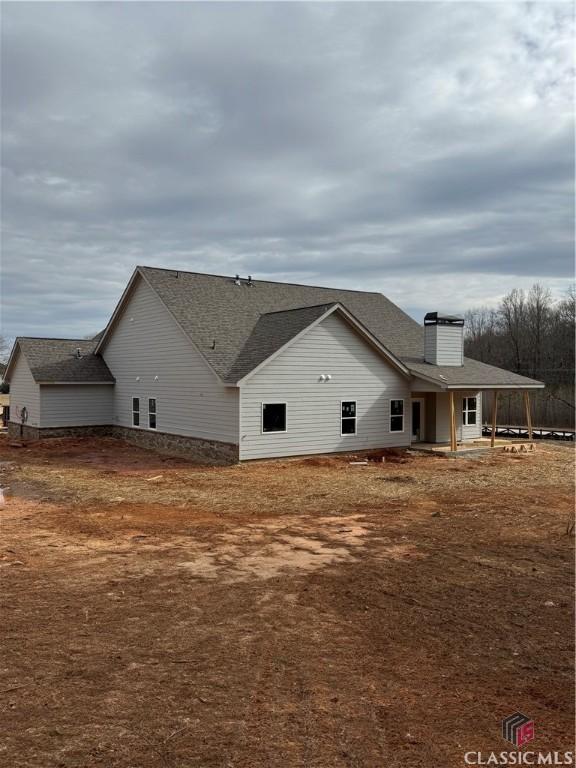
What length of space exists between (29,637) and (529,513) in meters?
9.95

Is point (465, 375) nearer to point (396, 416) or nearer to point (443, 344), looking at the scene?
point (443, 344)

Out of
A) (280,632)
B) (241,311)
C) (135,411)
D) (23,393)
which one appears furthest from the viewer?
(23,393)

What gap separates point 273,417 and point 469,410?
998cm

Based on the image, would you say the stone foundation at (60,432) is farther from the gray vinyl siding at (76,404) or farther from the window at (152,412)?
the window at (152,412)

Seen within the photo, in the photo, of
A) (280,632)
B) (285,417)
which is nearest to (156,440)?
(285,417)

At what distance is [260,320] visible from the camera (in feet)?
77.7

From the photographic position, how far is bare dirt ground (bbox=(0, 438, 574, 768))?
14.6ft

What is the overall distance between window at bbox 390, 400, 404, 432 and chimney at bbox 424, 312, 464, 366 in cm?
265

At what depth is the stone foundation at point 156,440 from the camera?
20.1 metres

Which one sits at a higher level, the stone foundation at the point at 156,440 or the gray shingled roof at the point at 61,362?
the gray shingled roof at the point at 61,362

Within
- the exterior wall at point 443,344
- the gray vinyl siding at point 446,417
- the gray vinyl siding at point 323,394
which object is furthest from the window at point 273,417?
the exterior wall at point 443,344

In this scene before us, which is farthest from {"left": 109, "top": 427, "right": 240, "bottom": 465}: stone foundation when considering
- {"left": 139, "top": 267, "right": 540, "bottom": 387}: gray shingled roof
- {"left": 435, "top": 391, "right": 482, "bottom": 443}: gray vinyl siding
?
{"left": 435, "top": 391, "right": 482, "bottom": 443}: gray vinyl siding

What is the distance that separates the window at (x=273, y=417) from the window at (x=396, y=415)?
4.97m

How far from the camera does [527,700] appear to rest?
198 inches
